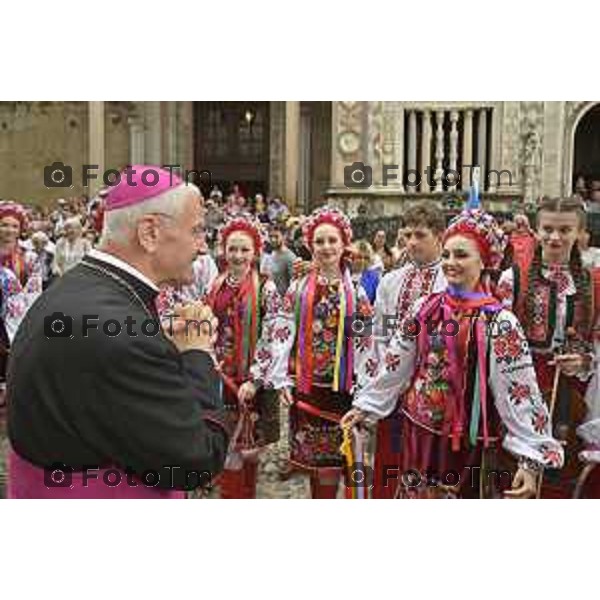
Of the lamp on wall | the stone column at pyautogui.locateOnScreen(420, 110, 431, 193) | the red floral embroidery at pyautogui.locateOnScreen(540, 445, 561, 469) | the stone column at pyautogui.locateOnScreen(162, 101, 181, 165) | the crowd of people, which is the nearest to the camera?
the red floral embroidery at pyautogui.locateOnScreen(540, 445, 561, 469)

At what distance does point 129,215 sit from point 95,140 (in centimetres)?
436

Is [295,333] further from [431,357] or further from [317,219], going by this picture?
[431,357]

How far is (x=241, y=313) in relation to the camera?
4109 millimetres

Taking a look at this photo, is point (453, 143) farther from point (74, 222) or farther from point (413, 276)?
point (74, 222)

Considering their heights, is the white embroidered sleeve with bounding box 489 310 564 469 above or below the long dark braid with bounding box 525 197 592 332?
below

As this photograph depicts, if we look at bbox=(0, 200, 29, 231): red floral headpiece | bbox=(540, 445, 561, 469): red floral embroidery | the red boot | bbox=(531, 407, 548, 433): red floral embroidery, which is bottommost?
the red boot

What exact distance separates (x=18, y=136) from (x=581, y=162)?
11.4 meters

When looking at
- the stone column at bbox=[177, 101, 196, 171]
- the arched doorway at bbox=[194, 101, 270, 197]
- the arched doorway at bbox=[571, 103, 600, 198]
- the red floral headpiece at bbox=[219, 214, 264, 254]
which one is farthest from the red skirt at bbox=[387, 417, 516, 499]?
the arched doorway at bbox=[194, 101, 270, 197]

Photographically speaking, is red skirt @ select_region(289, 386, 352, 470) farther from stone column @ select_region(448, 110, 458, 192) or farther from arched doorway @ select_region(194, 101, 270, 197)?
arched doorway @ select_region(194, 101, 270, 197)

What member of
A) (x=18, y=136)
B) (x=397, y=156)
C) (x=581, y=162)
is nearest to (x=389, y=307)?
(x=397, y=156)

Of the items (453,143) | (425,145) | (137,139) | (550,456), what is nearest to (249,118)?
(137,139)

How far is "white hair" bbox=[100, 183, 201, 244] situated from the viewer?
201 centimetres

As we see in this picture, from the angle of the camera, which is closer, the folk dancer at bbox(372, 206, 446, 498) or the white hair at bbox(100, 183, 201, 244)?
the white hair at bbox(100, 183, 201, 244)

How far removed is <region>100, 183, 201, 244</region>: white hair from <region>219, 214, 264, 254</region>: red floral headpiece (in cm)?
206
